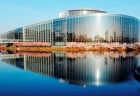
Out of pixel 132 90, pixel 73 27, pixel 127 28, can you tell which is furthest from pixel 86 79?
pixel 127 28

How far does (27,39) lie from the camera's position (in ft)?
264

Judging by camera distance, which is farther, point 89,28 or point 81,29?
point 89,28

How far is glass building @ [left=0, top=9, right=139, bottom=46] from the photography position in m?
77.3

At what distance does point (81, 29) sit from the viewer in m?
77.3

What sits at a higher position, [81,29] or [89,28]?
[89,28]

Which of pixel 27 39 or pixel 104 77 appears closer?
pixel 104 77

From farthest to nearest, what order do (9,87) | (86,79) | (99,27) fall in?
1. (99,27)
2. (86,79)
3. (9,87)

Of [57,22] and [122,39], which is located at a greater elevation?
[57,22]

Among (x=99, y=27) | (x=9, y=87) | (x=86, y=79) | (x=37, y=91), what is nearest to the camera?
(x=37, y=91)

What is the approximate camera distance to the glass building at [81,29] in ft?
254

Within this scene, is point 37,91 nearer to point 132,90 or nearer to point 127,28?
point 132,90

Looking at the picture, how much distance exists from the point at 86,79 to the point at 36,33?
61664 millimetres

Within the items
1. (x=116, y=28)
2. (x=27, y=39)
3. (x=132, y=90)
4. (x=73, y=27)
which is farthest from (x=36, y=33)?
(x=132, y=90)

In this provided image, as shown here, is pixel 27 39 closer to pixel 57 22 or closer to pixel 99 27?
pixel 57 22
